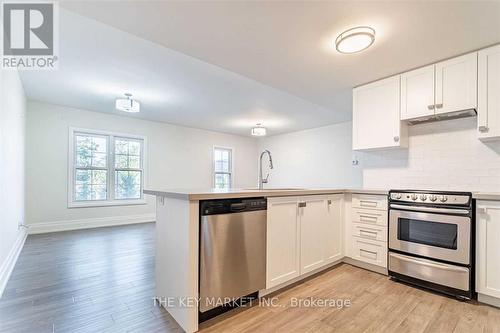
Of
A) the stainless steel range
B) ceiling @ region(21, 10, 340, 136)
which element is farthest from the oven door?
ceiling @ region(21, 10, 340, 136)

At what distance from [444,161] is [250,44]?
246 cm

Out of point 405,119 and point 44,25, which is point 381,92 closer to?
point 405,119

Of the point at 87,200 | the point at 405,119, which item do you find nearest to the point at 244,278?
the point at 405,119

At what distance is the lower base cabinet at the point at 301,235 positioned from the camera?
2.09 meters

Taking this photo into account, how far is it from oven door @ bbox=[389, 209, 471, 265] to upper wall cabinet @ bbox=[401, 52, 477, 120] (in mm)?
1078

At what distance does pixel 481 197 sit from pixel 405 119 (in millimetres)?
1048

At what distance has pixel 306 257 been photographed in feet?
7.88

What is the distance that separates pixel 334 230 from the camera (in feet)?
9.12

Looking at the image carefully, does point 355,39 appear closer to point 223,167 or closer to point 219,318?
point 219,318

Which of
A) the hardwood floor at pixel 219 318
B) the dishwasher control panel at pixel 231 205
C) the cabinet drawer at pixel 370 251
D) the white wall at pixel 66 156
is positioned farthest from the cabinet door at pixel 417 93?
the white wall at pixel 66 156

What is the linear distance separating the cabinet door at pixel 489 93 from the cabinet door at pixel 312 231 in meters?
1.59

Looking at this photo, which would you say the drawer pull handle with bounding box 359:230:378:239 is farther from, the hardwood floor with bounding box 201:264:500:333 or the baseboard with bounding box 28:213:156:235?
the baseboard with bounding box 28:213:156:235

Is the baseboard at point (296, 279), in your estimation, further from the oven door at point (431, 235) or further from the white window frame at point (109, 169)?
the white window frame at point (109, 169)

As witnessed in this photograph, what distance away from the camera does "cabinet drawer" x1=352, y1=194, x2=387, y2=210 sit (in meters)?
2.65
